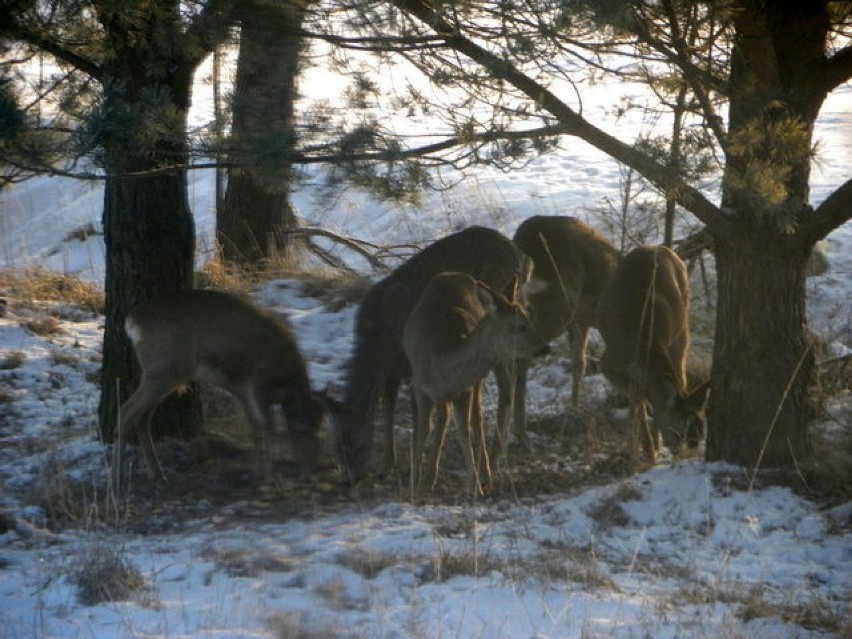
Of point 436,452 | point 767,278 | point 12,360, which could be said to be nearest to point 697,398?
point 767,278

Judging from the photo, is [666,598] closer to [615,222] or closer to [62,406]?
[62,406]

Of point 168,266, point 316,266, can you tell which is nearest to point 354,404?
point 168,266

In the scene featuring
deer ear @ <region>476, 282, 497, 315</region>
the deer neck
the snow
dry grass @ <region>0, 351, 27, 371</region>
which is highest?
deer ear @ <region>476, 282, 497, 315</region>

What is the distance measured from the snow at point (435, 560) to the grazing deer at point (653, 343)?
2.35 ft

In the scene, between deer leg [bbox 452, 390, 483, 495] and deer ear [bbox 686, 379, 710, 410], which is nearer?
deer leg [bbox 452, 390, 483, 495]

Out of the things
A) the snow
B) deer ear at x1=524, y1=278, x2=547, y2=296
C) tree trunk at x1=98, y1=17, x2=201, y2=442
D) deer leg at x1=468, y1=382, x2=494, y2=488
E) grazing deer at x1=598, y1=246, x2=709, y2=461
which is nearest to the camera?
the snow

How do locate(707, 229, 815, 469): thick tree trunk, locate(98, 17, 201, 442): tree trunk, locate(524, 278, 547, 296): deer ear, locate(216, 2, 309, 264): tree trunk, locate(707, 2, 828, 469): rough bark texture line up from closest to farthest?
locate(216, 2, 309, 264): tree trunk
locate(707, 2, 828, 469): rough bark texture
locate(707, 229, 815, 469): thick tree trunk
locate(98, 17, 201, 442): tree trunk
locate(524, 278, 547, 296): deer ear

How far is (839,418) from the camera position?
936cm

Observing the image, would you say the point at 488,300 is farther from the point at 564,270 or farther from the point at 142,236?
the point at 564,270

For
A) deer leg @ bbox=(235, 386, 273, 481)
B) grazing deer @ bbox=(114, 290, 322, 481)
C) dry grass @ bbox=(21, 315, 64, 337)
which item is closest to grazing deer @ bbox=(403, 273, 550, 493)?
grazing deer @ bbox=(114, 290, 322, 481)

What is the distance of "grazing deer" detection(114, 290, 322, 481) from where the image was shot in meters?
8.55

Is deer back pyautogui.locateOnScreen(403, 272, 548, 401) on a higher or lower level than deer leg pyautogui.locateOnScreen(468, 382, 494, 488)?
higher

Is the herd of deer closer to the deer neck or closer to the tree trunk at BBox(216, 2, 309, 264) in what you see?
the deer neck

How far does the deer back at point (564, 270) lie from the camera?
428 inches
